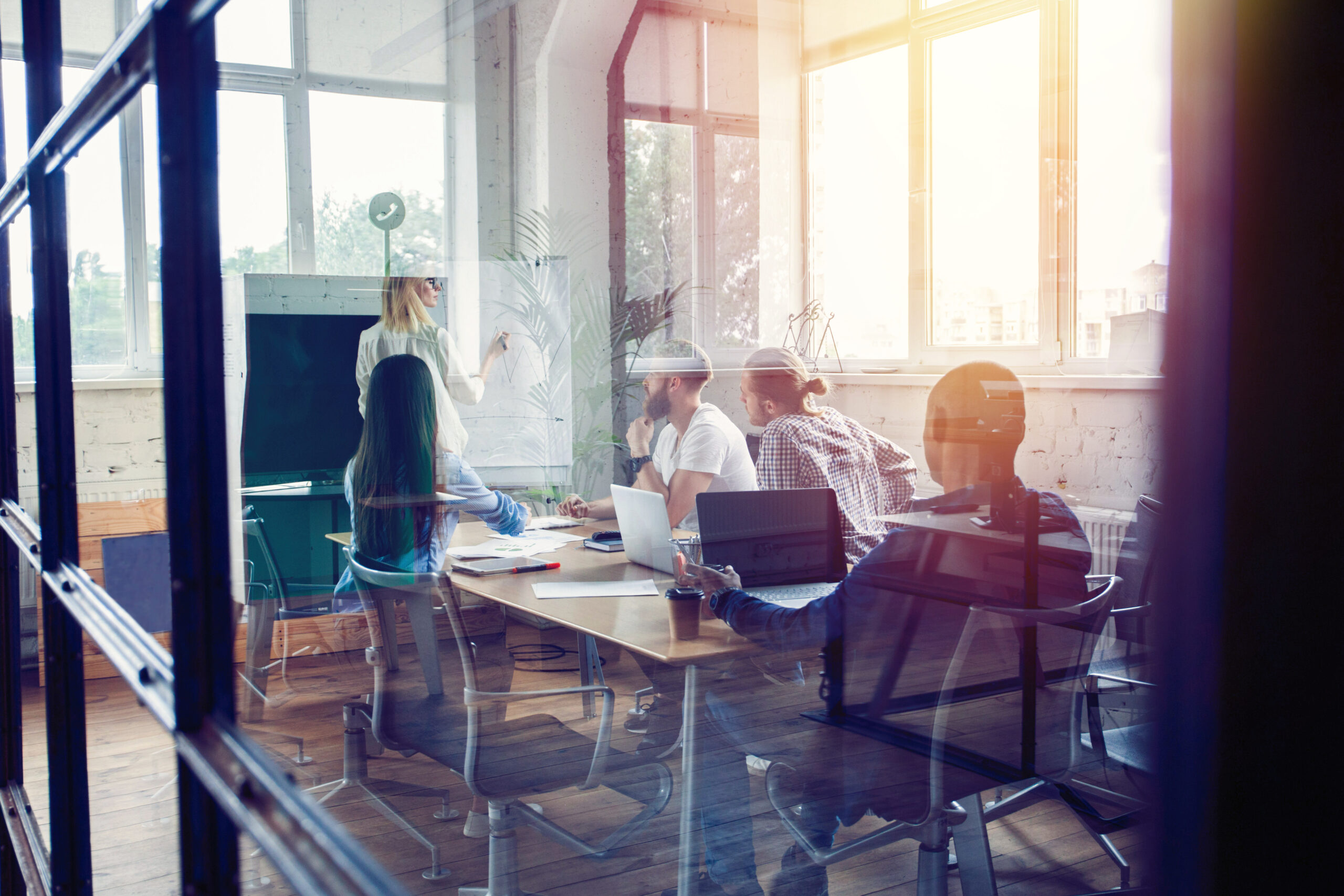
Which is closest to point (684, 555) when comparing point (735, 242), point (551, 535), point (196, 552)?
point (551, 535)

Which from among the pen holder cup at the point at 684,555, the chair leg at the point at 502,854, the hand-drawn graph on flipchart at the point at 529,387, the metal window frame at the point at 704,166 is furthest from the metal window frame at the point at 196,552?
the metal window frame at the point at 704,166

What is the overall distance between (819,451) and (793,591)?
0.43 metres

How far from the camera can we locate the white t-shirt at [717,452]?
313 cm

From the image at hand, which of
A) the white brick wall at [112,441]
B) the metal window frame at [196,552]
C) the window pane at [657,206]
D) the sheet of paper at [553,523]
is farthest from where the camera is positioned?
the window pane at [657,206]

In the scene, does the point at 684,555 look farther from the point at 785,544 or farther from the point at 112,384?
the point at 112,384

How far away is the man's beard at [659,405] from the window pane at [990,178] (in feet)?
4.55

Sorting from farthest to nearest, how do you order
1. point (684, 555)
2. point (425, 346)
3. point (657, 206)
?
point (657, 206)
point (425, 346)
point (684, 555)

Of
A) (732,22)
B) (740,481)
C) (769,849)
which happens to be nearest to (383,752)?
(769,849)

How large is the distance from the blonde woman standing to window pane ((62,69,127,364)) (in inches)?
36.1

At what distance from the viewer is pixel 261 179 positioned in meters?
4.71

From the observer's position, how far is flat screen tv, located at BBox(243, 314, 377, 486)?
4297 mm

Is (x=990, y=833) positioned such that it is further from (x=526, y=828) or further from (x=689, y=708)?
(x=526, y=828)

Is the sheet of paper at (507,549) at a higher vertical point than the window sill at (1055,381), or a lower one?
lower

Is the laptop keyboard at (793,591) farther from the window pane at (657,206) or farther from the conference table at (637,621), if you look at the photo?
the window pane at (657,206)
